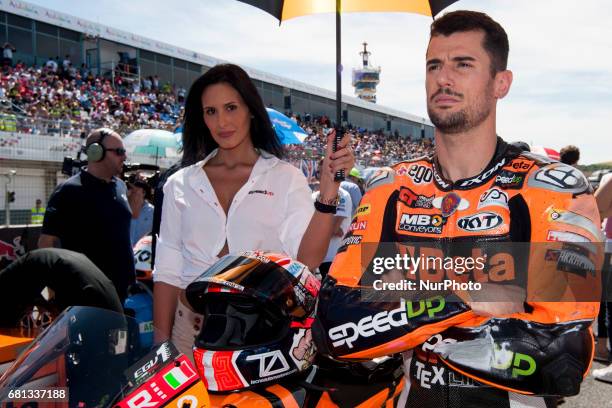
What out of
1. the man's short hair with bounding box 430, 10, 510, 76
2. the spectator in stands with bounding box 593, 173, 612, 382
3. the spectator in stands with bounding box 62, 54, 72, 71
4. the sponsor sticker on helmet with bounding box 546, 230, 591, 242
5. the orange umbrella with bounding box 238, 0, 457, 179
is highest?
the spectator in stands with bounding box 62, 54, 72, 71

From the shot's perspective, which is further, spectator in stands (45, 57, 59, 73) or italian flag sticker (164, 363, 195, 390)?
spectator in stands (45, 57, 59, 73)

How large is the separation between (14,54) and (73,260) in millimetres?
31457

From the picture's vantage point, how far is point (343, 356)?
1655 millimetres

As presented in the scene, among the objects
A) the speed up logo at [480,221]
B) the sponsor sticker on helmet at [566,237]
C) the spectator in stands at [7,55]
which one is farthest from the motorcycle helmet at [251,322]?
the spectator in stands at [7,55]

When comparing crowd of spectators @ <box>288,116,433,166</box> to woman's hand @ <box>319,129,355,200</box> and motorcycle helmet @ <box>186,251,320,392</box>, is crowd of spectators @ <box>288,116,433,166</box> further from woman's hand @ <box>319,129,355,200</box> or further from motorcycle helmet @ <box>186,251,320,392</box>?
motorcycle helmet @ <box>186,251,320,392</box>

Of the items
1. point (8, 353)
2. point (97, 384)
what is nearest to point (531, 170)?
point (97, 384)

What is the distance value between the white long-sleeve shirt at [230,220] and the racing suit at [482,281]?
75cm

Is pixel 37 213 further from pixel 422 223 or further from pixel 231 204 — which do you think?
pixel 422 223

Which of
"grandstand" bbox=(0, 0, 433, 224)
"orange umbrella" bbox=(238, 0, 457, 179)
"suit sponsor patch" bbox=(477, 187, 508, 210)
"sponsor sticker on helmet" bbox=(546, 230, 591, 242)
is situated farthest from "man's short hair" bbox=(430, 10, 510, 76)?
"grandstand" bbox=(0, 0, 433, 224)

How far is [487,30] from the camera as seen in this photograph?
180 cm

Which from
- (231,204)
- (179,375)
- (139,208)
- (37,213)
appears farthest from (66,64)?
(179,375)

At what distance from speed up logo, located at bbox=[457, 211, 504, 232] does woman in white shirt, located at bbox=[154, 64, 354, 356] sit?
0.79 metres

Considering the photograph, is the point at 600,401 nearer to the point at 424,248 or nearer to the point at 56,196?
the point at 424,248

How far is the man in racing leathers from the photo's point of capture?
147 centimetres
